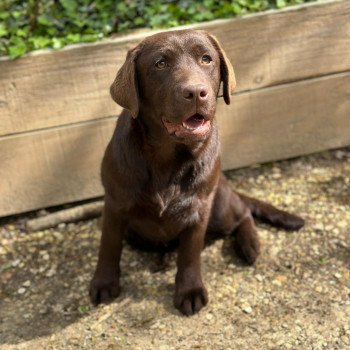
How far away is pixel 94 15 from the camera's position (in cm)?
421

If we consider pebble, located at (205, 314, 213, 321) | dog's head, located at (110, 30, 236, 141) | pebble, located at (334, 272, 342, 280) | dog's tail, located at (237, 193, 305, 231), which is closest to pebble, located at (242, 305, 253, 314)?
pebble, located at (205, 314, 213, 321)

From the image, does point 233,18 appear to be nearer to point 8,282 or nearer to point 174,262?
point 174,262

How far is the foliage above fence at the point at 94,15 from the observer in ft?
13.2

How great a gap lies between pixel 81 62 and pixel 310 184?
1775 mm

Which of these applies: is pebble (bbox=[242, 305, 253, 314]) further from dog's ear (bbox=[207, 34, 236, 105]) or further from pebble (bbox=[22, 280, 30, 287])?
pebble (bbox=[22, 280, 30, 287])

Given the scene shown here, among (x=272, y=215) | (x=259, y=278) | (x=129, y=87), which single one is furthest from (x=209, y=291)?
(x=129, y=87)

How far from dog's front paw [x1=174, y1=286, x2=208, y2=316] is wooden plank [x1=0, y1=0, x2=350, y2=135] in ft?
4.19

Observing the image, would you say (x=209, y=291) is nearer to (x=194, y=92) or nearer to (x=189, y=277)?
(x=189, y=277)

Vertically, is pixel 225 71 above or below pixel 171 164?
above

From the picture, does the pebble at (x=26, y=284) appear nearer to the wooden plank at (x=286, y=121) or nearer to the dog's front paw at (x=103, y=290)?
the dog's front paw at (x=103, y=290)

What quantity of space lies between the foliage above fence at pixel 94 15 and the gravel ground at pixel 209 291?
48.2 inches

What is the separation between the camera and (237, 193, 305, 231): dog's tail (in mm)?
4008

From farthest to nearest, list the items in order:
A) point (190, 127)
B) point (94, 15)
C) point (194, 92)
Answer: point (94, 15)
point (190, 127)
point (194, 92)

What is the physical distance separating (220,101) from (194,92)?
1543 millimetres
